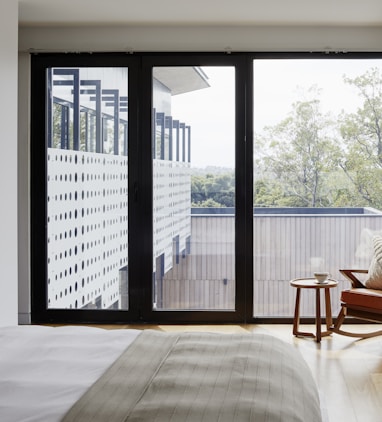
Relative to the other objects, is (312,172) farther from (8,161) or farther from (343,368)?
(8,161)

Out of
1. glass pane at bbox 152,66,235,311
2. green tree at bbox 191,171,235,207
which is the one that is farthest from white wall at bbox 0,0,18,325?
green tree at bbox 191,171,235,207

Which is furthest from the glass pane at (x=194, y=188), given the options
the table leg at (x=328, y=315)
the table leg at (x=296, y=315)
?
the table leg at (x=328, y=315)

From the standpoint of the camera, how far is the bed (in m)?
2.02

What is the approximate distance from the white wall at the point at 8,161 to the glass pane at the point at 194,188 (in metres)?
1.33

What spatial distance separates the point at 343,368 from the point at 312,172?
1993 millimetres

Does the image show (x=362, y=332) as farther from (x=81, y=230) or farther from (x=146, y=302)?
(x=81, y=230)

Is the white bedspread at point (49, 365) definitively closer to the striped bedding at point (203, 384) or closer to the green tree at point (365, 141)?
the striped bedding at point (203, 384)

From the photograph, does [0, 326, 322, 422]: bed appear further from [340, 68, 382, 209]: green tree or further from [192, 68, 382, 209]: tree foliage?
[340, 68, 382, 209]: green tree

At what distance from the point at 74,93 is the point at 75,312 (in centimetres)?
196

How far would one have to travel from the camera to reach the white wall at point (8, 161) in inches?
190

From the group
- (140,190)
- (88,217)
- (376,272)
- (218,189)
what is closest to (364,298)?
(376,272)

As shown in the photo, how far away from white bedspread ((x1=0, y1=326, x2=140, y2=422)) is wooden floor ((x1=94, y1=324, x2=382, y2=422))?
0.91 m

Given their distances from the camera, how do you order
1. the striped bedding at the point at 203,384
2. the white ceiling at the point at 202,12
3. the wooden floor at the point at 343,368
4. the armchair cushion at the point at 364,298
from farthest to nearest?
the white ceiling at the point at 202,12 → the armchair cushion at the point at 364,298 → the wooden floor at the point at 343,368 → the striped bedding at the point at 203,384

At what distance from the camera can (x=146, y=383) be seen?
230 cm
